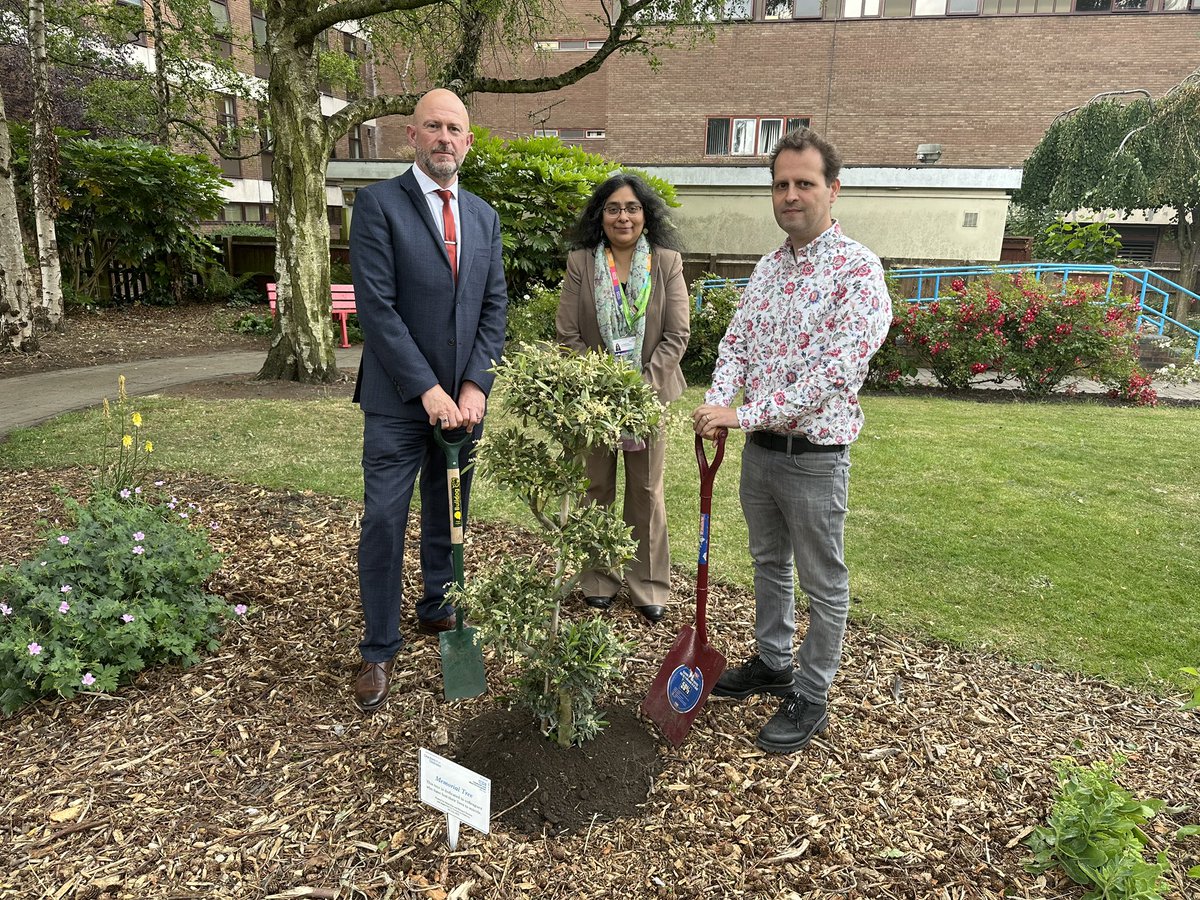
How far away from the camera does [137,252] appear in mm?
14195

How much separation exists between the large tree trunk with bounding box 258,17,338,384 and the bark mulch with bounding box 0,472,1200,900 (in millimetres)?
5727

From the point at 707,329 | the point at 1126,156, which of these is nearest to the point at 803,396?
the point at 707,329

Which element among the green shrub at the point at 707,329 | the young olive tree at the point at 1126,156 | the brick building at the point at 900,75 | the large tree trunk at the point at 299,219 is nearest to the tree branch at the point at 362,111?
the large tree trunk at the point at 299,219

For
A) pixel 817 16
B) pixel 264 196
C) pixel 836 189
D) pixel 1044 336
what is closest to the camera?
pixel 836 189

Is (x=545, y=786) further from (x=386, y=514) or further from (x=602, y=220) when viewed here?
(x=602, y=220)

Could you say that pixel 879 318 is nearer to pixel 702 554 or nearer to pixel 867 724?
pixel 702 554

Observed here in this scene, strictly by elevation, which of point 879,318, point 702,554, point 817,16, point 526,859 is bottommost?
point 526,859

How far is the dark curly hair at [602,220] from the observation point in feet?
11.4

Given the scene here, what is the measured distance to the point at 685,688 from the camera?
9.29 ft

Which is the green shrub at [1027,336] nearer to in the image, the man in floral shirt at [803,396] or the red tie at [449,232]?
the man in floral shirt at [803,396]

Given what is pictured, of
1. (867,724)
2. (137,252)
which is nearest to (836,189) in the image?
(867,724)

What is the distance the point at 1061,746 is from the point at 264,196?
3022 centimetres

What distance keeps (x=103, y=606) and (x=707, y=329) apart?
820 centimetres

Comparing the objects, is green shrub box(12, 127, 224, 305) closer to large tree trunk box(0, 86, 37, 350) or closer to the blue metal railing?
large tree trunk box(0, 86, 37, 350)
